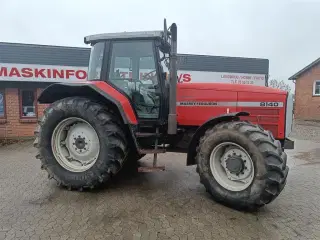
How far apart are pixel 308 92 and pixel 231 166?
18.9 meters

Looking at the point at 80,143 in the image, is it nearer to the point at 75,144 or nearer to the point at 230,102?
the point at 75,144

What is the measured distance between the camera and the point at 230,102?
3936mm

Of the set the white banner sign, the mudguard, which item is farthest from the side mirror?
the white banner sign

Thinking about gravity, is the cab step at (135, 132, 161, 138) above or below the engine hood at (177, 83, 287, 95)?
below

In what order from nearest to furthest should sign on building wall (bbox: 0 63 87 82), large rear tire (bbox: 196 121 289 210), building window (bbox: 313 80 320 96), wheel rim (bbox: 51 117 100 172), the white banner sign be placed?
large rear tire (bbox: 196 121 289 210)
wheel rim (bbox: 51 117 100 172)
sign on building wall (bbox: 0 63 87 82)
the white banner sign
building window (bbox: 313 80 320 96)

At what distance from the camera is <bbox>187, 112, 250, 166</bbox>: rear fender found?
3.50 meters

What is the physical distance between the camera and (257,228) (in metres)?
2.84

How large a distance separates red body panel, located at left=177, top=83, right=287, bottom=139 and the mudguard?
2.80ft

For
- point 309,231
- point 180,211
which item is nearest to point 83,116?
point 180,211

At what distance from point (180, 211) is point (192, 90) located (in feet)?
6.17

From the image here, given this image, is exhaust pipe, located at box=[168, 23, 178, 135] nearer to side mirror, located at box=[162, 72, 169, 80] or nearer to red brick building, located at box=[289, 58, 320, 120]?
side mirror, located at box=[162, 72, 169, 80]

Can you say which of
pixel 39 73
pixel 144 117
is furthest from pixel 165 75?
pixel 39 73

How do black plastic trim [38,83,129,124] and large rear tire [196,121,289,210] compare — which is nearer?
large rear tire [196,121,289,210]

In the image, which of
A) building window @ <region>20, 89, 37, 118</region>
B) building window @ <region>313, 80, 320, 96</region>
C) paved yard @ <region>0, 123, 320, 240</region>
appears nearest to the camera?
paved yard @ <region>0, 123, 320, 240</region>
